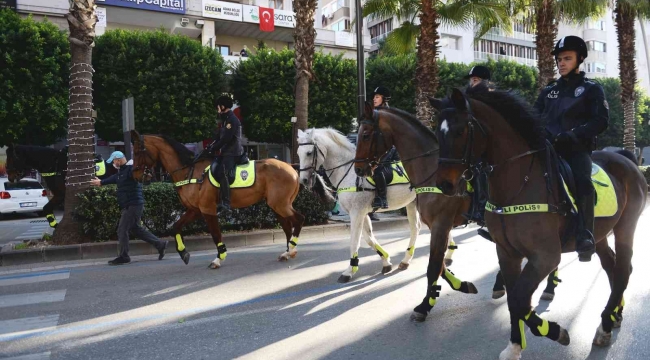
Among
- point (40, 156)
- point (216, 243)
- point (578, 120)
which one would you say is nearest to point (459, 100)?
point (578, 120)

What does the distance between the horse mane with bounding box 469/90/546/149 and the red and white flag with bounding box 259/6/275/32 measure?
106ft

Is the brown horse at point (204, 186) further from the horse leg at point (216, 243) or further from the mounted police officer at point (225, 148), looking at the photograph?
the mounted police officer at point (225, 148)

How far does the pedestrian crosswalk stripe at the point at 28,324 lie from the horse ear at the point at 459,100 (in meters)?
4.64

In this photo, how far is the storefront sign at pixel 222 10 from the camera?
108 feet

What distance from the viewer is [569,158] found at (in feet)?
13.3

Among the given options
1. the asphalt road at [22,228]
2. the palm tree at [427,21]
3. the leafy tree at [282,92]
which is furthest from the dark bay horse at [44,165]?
the leafy tree at [282,92]

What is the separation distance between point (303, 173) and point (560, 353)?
14.0ft

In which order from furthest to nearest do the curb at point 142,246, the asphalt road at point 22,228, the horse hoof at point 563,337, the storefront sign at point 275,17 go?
the storefront sign at point 275,17 < the asphalt road at point 22,228 < the curb at point 142,246 < the horse hoof at point 563,337

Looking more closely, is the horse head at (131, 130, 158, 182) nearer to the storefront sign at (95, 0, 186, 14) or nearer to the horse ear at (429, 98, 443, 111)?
the horse ear at (429, 98, 443, 111)

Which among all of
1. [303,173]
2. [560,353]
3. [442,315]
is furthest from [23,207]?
[560,353]

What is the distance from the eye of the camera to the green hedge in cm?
1005

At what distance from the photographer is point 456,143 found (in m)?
3.62

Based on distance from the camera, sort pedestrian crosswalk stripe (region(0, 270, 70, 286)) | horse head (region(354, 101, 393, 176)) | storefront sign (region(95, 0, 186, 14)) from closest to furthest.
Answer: horse head (region(354, 101, 393, 176))
pedestrian crosswalk stripe (region(0, 270, 70, 286))
storefront sign (region(95, 0, 186, 14))

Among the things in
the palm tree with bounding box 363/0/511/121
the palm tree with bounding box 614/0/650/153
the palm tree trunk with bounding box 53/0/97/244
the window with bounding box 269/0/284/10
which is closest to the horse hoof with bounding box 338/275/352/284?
the palm tree trunk with bounding box 53/0/97/244
